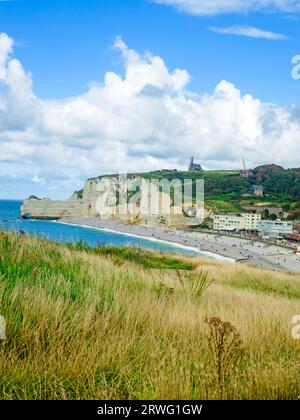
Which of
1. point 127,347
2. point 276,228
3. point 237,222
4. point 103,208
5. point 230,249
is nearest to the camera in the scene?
point 127,347

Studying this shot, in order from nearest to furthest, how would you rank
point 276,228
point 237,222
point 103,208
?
1. point 276,228
2. point 237,222
3. point 103,208

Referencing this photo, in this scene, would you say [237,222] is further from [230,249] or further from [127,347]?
[127,347]

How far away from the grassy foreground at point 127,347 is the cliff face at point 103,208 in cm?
12105

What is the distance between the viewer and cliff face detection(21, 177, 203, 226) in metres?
130

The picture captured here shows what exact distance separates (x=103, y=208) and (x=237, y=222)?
156ft

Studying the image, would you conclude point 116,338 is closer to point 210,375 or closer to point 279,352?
point 210,375

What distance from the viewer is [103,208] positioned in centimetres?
14438

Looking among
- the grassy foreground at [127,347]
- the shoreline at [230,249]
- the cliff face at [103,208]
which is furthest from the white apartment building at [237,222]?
the grassy foreground at [127,347]

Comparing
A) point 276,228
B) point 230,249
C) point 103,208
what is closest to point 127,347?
point 230,249

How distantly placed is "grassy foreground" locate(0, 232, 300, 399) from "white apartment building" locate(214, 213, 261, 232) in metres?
111

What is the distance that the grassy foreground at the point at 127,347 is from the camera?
3.24 metres

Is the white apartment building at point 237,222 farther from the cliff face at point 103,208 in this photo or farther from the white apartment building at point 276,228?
the cliff face at point 103,208

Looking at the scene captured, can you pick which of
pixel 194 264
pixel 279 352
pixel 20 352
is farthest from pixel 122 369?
pixel 194 264
